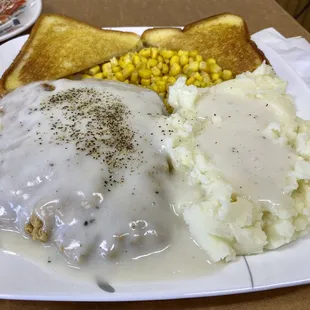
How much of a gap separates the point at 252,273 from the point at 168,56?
2.07 meters

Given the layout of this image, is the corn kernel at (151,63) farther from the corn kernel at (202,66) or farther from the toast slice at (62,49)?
the corn kernel at (202,66)

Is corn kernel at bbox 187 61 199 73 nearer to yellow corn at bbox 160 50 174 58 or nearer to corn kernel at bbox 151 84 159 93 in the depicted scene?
yellow corn at bbox 160 50 174 58

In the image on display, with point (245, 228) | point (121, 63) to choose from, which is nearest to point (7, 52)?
point (121, 63)

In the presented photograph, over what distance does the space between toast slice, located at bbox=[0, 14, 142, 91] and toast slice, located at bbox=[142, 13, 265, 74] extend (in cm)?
24

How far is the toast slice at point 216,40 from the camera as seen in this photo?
3199mm

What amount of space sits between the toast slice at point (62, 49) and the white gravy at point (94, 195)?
734mm

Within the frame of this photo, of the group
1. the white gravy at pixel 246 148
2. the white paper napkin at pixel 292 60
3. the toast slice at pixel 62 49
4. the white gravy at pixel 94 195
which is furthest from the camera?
the toast slice at pixel 62 49

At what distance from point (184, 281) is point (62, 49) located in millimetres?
2288

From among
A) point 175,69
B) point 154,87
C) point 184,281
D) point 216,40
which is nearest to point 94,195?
point 184,281

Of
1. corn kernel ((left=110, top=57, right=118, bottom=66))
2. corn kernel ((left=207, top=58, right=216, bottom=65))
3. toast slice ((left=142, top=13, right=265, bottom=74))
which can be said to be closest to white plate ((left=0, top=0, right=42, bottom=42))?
corn kernel ((left=110, top=57, right=118, bottom=66))

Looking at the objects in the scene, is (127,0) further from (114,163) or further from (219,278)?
(219,278)

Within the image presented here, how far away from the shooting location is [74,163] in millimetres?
1976

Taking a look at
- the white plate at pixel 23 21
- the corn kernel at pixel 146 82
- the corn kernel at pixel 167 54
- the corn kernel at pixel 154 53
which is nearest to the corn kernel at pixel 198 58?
the corn kernel at pixel 167 54

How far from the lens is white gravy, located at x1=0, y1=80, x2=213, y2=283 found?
1797mm
